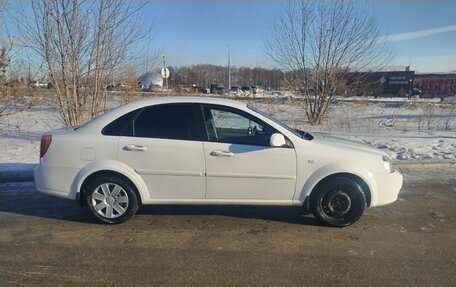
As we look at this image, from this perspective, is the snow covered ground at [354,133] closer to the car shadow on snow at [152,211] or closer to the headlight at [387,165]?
the car shadow on snow at [152,211]

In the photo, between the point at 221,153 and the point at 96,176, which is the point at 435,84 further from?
the point at 96,176

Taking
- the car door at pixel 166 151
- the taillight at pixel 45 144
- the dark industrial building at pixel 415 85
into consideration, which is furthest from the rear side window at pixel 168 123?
the dark industrial building at pixel 415 85

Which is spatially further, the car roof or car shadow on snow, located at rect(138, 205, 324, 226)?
car shadow on snow, located at rect(138, 205, 324, 226)

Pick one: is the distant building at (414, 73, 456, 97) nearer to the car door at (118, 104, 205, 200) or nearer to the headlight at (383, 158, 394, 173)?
the headlight at (383, 158, 394, 173)

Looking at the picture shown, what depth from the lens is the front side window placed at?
176 inches

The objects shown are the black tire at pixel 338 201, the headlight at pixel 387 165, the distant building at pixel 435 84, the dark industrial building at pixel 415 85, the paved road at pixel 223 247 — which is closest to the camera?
the paved road at pixel 223 247

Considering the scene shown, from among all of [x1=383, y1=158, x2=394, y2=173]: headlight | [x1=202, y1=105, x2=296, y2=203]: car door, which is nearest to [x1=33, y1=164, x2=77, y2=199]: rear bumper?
[x1=202, y1=105, x2=296, y2=203]: car door

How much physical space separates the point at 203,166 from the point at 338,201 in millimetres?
1728

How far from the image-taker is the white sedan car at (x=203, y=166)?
→ 175 inches

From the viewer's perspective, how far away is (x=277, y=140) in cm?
436

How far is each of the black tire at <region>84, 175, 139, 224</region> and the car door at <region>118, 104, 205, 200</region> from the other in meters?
0.25

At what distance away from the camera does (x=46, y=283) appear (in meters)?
3.20

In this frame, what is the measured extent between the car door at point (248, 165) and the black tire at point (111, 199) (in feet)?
3.24

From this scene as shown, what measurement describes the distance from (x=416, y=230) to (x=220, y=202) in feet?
8.08
